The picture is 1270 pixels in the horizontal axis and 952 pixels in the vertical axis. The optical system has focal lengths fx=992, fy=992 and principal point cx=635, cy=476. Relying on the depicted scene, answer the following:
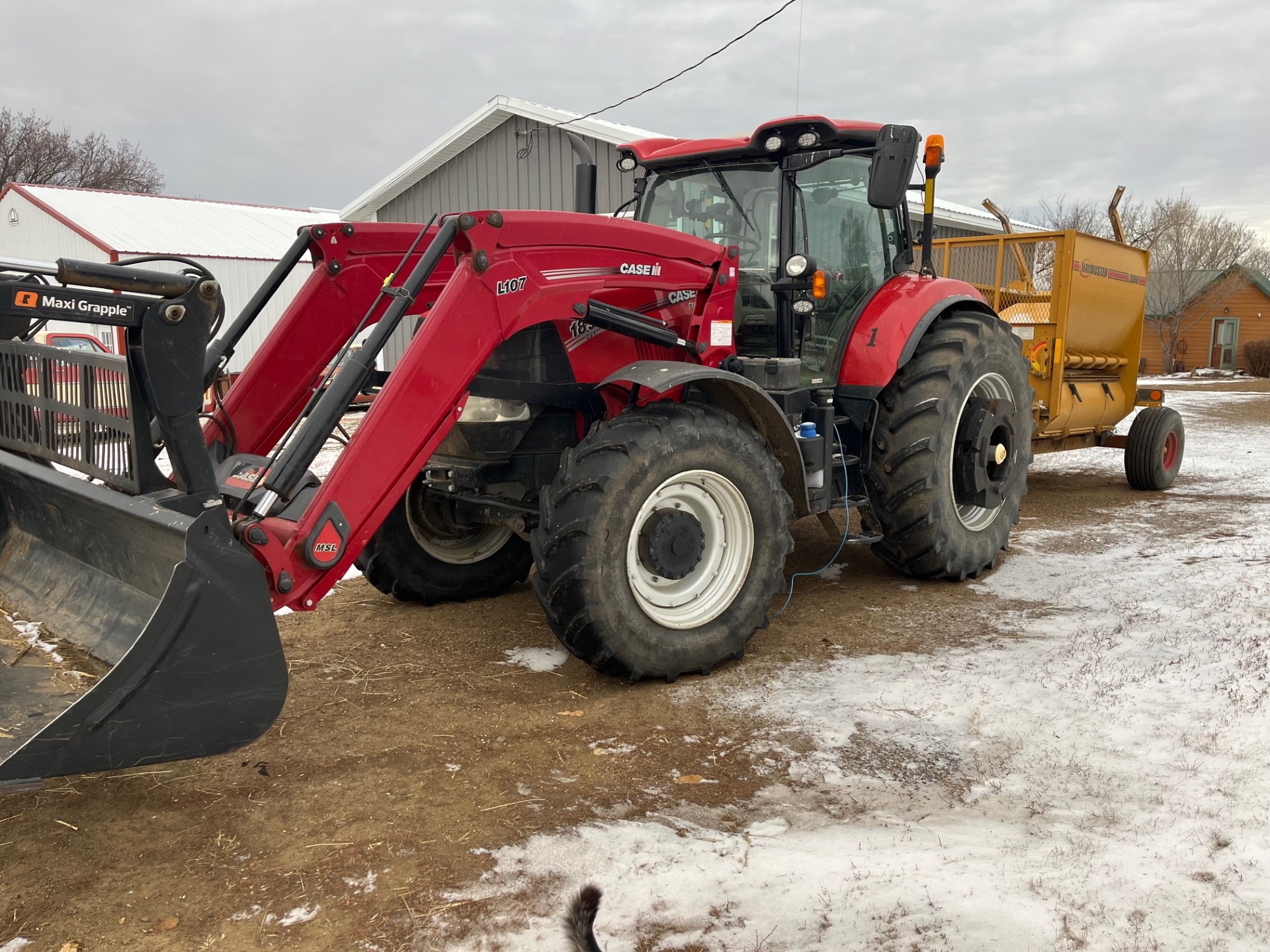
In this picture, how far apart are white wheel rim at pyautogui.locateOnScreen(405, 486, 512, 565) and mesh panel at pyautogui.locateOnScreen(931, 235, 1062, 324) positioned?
4967 mm

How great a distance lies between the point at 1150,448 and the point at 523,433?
637 centimetres

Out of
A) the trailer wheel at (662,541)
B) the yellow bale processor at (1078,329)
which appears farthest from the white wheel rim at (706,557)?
the yellow bale processor at (1078,329)

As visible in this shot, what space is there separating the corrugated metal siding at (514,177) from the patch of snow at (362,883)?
11527 mm

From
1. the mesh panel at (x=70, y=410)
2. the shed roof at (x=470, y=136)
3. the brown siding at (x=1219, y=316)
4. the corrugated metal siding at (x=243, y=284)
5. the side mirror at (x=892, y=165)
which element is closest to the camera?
the mesh panel at (x=70, y=410)

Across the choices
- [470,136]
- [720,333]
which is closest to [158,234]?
[470,136]

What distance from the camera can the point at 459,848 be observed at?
9.25 ft

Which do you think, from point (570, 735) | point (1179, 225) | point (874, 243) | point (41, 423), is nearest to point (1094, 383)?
point (874, 243)

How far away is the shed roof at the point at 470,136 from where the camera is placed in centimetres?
1359

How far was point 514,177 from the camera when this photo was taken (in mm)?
14875

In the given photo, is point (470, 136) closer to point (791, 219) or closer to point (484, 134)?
point (484, 134)

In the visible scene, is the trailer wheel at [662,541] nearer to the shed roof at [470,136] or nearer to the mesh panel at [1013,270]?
the mesh panel at [1013,270]

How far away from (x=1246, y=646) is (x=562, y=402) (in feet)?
10.4

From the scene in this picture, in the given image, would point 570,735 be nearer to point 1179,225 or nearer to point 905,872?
point 905,872

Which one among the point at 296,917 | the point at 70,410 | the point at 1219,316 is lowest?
the point at 296,917
